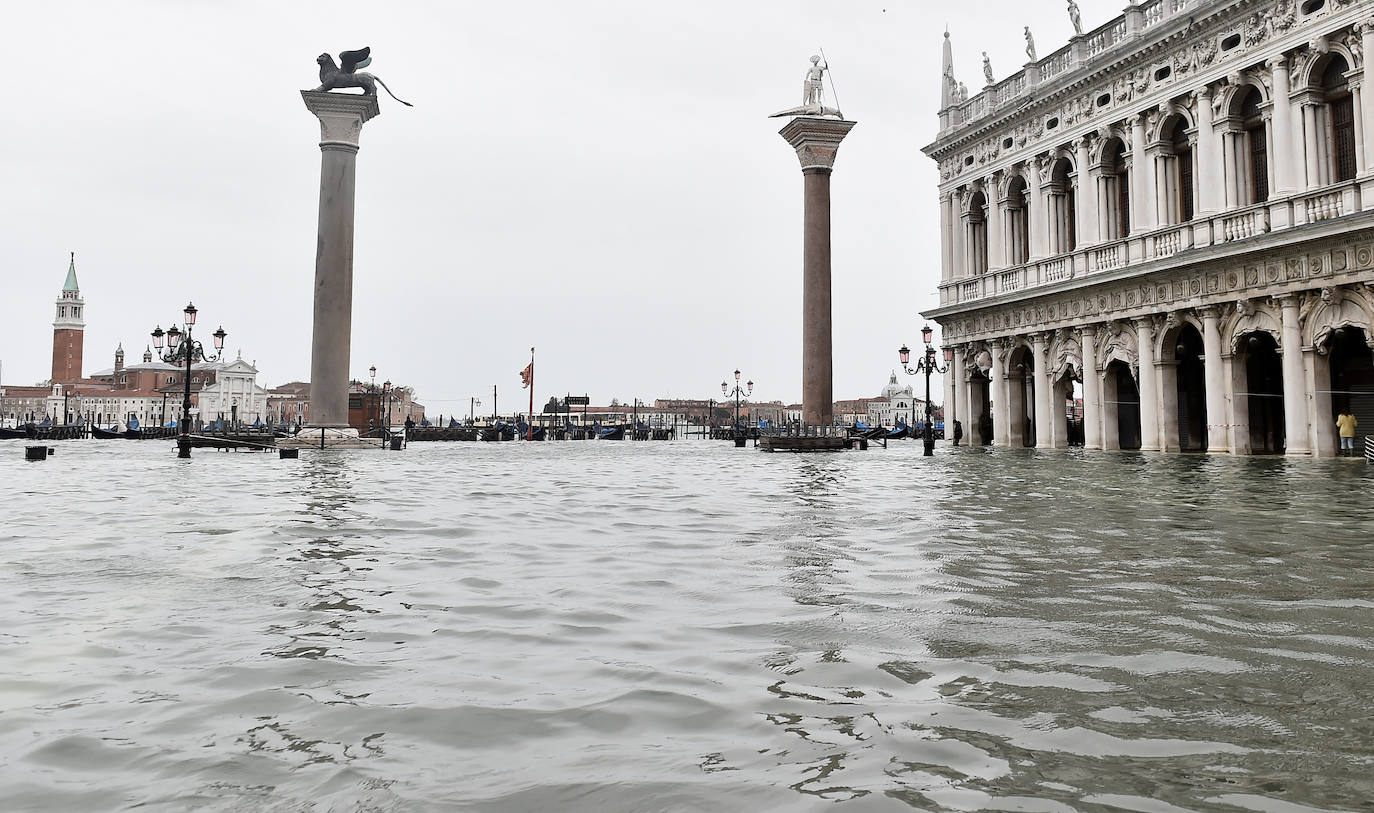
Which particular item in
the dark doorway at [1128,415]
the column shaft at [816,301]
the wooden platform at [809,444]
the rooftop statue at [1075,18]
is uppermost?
the rooftop statue at [1075,18]

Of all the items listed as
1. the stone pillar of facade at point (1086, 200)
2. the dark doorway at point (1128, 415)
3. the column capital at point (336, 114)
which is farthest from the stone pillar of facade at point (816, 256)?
the column capital at point (336, 114)

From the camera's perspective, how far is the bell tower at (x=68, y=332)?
138m

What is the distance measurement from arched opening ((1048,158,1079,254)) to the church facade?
0.22 ft

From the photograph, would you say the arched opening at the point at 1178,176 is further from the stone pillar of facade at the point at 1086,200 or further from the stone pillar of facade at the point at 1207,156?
the stone pillar of facade at the point at 1086,200

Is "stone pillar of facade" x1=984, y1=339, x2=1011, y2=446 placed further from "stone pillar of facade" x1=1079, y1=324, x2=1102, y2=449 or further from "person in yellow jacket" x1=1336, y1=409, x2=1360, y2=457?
"person in yellow jacket" x1=1336, y1=409, x2=1360, y2=457

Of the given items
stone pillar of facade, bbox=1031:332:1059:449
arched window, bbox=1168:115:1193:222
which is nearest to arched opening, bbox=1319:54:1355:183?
arched window, bbox=1168:115:1193:222

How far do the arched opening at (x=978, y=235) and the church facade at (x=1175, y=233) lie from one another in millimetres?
80

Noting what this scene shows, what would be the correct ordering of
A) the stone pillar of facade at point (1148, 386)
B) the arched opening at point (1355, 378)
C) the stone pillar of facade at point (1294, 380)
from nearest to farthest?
the stone pillar of facade at point (1294, 380)
the arched opening at point (1355, 378)
the stone pillar of facade at point (1148, 386)

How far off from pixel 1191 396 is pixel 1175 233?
5.81 m

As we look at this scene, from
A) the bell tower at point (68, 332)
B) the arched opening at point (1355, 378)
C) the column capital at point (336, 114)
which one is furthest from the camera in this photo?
the bell tower at point (68, 332)

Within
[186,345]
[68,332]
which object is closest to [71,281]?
[68,332]

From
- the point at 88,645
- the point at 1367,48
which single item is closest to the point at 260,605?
the point at 88,645

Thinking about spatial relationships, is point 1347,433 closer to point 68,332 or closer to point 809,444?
point 809,444

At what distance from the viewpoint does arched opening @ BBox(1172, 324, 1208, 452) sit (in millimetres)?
28266
